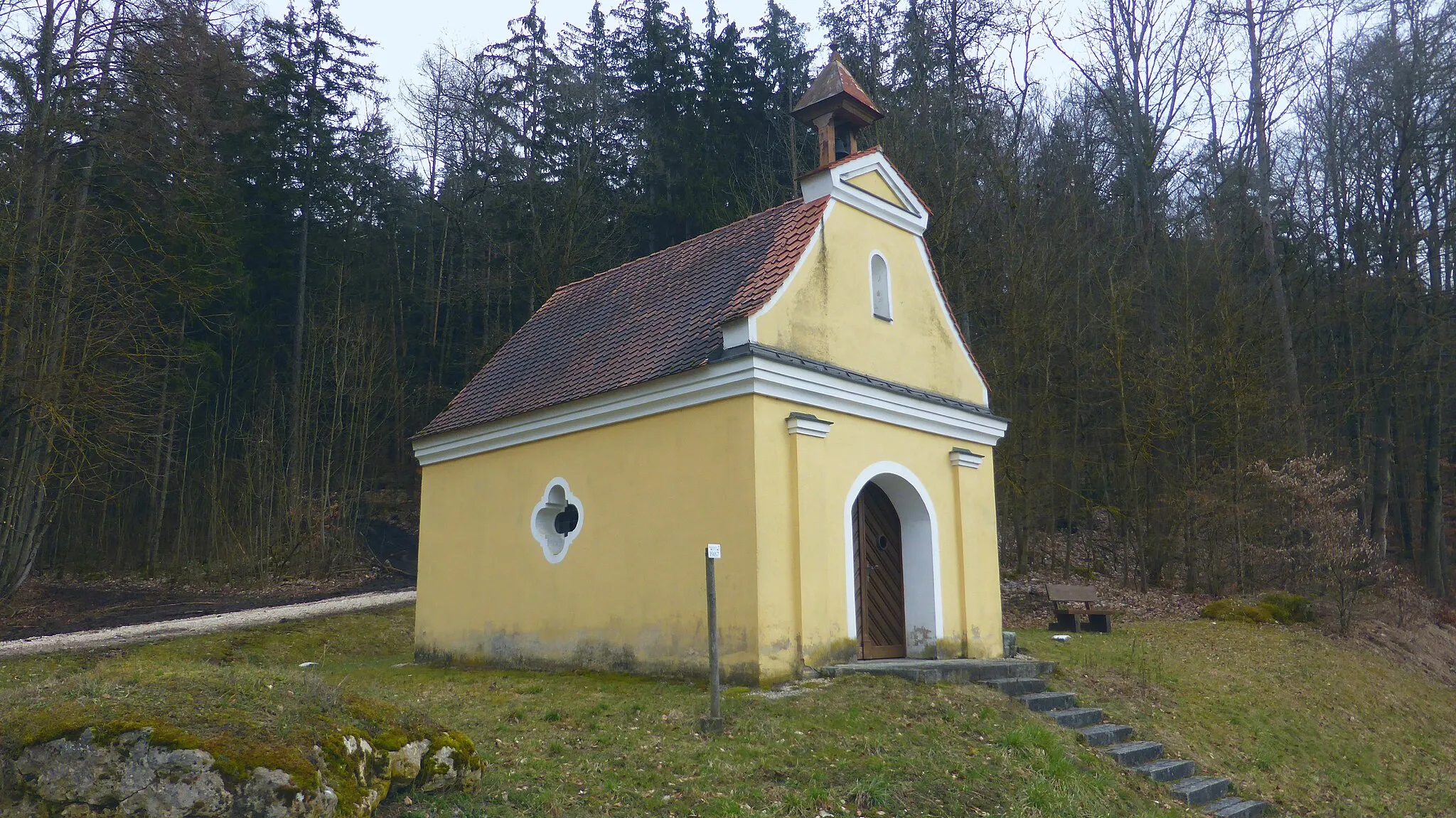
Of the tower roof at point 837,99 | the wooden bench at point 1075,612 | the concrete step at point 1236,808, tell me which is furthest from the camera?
the wooden bench at point 1075,612

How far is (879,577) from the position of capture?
39.9 ft

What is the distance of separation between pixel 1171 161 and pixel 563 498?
72.9 ft

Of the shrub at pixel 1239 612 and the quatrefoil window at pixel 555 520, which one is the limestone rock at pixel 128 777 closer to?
the quatrefoil window at pixel 555 520

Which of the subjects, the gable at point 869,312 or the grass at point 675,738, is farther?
the gable at point 869,312

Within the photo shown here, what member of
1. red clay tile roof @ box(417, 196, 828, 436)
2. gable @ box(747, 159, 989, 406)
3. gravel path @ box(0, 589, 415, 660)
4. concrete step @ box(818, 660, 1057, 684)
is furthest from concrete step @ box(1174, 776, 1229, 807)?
gravel path @ box(0, 589, 415, 660)

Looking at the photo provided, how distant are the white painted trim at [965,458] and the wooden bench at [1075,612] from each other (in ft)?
19.0

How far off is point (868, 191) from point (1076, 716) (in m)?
6.18

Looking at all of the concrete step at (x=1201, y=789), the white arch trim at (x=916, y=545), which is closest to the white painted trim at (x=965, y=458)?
the white arch trim at (x=916, y=545)

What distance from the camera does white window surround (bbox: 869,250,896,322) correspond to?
12.2 meters

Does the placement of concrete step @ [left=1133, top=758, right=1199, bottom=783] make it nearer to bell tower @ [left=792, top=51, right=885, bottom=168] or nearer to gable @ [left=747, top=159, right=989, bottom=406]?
gable @ [left=747, top=159, right=989, bottom=406]

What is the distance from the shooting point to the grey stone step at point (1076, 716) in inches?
381

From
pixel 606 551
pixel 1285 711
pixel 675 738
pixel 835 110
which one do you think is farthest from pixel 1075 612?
pixel 675 738

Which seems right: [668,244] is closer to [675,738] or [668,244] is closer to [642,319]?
[642,319]

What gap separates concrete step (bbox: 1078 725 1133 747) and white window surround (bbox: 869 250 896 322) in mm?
4985
